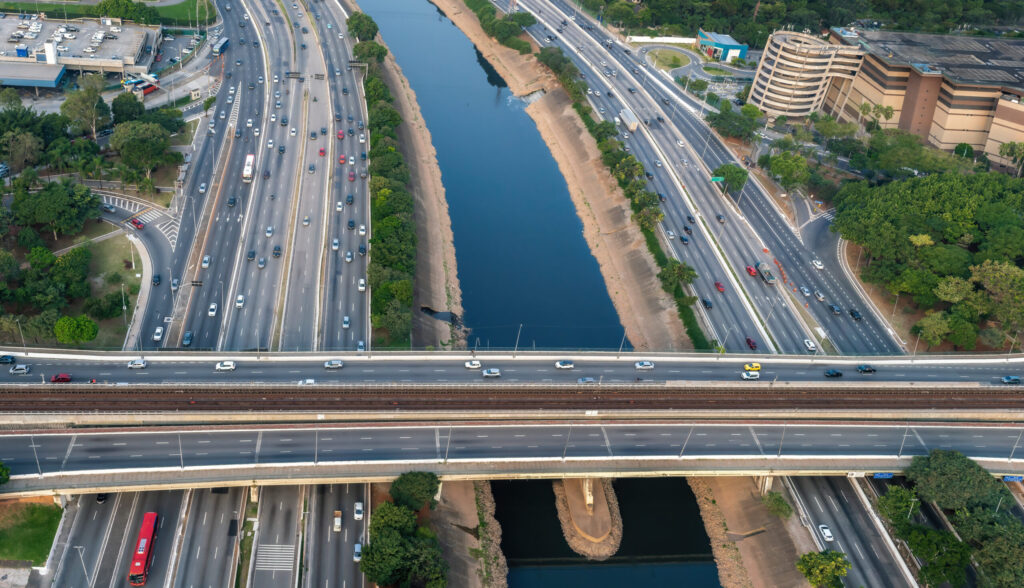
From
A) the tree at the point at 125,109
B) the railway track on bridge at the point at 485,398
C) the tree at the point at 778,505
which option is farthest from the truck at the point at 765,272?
the tree at the point at 125,109

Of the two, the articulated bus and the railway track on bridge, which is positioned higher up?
the articulated bus

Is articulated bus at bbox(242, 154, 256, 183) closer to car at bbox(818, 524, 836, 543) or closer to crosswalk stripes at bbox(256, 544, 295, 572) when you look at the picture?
crosswalk stripes at bbox(256, 544, 295, 572)

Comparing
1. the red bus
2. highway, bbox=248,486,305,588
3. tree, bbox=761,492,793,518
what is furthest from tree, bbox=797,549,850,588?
the red bus

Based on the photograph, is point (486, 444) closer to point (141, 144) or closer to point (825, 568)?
point (825, 568)

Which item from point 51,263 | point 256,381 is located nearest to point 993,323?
point 256,381

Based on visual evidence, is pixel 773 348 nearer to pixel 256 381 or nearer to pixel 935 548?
pixel 935 548

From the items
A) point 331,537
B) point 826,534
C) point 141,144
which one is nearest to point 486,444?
point 331,537

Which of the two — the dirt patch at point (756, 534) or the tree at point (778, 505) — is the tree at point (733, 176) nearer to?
the dirt patch at point (756, 534)
